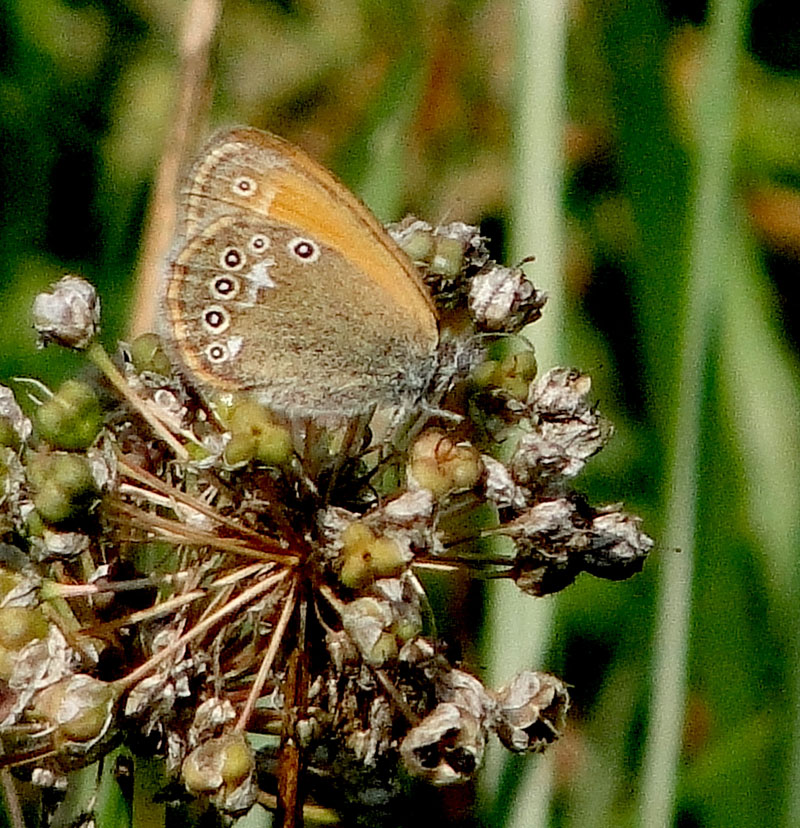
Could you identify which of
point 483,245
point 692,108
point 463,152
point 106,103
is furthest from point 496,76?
point 483,245

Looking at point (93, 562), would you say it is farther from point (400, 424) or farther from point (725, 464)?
point (725, 464)

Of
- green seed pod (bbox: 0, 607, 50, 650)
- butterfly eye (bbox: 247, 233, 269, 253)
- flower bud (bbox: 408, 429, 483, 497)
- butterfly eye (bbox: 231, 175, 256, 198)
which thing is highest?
butterfly eye (bbox: 231, 175, 256, 198)

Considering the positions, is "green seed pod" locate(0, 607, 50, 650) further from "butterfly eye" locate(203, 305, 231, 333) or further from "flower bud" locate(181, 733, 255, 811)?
"butterfly eye" locate(203, 305, 231, 333)

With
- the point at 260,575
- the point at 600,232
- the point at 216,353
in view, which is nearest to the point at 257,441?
the point at 260,575

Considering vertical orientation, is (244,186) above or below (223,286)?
above

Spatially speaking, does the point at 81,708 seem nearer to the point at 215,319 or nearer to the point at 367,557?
the point at 367,557

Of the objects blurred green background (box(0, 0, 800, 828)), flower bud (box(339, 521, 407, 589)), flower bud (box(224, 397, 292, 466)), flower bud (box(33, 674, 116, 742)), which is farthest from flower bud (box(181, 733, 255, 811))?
blurred green background (box(0, 0, 800, 828))
